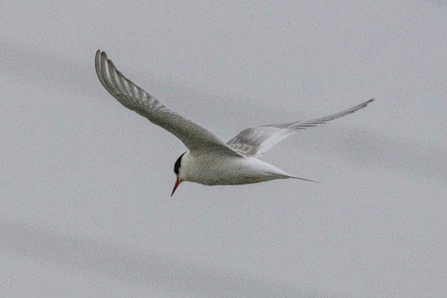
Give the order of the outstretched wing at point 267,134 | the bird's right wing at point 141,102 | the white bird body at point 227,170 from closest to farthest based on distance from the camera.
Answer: the bird's right wing at point 141,102, the white bird body at point 227,170, the outstretched wing at point 267,134

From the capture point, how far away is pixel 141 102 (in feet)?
26.3

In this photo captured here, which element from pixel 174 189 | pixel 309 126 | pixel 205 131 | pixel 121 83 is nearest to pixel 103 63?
pixel 121 83

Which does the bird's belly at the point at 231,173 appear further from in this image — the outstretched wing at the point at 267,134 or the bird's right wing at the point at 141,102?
the outstretched wing at the point at 267,134

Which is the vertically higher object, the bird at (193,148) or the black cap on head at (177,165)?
the black cap on head at (177,165)

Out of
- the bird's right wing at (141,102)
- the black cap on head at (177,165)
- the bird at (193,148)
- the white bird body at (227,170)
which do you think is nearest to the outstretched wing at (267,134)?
the bird at (193,148)

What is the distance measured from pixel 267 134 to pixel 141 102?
176 cm

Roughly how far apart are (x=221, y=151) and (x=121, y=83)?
2.30ft

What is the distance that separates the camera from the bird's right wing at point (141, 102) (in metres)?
7.97

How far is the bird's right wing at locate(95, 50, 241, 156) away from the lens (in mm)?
7973


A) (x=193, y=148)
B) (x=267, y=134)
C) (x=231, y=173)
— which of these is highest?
(x=267, y=134)

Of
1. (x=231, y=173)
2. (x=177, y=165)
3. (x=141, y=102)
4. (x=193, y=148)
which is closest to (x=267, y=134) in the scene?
(x=177, y=165)

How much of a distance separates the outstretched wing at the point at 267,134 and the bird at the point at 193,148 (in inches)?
12.9

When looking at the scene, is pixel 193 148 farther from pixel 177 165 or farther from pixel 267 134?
pixel 267 134

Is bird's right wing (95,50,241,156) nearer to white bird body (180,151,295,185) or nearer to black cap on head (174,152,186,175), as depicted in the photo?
white bird body (180,151,295,185)
